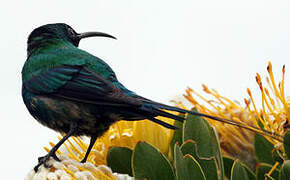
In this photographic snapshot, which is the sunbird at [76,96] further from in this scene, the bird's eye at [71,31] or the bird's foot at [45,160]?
the bird's eye at [71,31]

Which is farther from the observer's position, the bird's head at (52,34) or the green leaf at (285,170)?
the bird's head at (52,34)

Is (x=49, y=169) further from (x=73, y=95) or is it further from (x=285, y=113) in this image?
(x=285, y=113)

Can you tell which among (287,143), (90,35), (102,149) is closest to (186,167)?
(287,143)

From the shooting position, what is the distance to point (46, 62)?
2369mm

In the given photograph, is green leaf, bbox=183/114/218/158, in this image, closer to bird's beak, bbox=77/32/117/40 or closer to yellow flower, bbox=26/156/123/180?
yellow flower, bbox=26/156/123/180

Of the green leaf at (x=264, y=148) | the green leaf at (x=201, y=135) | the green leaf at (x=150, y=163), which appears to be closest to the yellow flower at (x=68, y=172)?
Answer: the green leaf at (x=150, y=163)

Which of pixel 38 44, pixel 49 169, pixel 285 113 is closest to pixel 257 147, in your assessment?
pixel 285 113

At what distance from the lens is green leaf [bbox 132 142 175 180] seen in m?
1.92

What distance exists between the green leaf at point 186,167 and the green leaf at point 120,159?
668 millimetres

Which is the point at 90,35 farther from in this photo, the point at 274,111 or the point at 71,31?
the point at 274,111

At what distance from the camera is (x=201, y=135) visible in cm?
205

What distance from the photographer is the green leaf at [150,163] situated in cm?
192

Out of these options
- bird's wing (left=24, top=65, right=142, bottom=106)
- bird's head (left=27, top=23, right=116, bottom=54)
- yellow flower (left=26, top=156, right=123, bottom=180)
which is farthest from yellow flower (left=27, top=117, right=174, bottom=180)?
bird's head (left=27, top=23, right=116, bottom=54)

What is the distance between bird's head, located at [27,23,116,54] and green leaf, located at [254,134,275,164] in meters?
1.11
